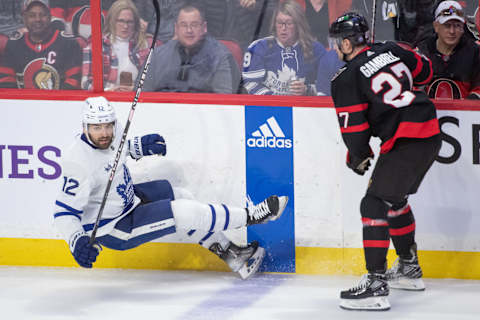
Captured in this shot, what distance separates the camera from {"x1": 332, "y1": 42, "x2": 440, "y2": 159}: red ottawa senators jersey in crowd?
340 centimetres

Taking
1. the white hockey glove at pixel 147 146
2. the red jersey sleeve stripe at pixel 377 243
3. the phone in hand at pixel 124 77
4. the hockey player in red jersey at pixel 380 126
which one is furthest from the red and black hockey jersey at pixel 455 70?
the phone in hand at pixel 124 77

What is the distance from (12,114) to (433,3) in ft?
6.84

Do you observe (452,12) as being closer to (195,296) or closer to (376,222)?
(376,222)

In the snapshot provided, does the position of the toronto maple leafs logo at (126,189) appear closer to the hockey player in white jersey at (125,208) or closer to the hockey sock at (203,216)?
the hockey player in white jersey at (125,208)

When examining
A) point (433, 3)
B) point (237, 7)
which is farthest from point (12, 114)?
point (433, 3)

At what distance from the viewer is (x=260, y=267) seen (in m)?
4.12

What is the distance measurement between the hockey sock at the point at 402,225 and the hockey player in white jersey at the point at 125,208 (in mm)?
503

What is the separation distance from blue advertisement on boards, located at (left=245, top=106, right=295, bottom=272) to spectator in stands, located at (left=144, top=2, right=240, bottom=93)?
22 centimetres

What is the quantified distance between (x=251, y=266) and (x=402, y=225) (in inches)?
29.7

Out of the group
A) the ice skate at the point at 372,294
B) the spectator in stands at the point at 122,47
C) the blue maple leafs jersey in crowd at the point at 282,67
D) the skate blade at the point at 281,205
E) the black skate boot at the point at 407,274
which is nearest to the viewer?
the ice skate at the point at 372,294

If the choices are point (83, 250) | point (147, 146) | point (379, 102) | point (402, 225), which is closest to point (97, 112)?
point (147, 146)

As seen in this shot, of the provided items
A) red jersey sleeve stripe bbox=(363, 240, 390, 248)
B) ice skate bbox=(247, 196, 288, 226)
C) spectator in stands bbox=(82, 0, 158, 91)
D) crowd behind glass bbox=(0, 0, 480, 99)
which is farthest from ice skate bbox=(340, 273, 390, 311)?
spectator in stands bbox=(82, 0, 158, 91)

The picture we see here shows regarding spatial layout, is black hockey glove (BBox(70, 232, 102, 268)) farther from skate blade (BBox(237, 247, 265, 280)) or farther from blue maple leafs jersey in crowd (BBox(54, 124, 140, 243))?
skate blade (BBox(237, 247, 265, 280))

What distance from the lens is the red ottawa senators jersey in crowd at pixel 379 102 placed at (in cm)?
340
